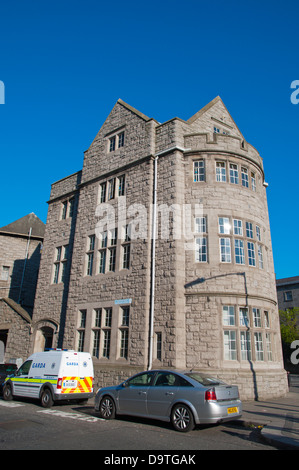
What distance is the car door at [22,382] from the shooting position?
13023mm

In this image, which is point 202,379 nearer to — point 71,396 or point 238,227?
point 71,396

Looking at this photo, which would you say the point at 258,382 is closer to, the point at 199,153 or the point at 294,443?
the point at 294,443

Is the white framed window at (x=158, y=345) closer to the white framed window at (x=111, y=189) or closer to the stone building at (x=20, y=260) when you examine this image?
the white framed window at (x=111, y=189)

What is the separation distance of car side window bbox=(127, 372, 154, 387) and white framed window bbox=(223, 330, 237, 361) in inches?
211

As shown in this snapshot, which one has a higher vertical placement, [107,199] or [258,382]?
[107,199]

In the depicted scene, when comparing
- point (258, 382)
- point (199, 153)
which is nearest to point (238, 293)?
point (258, 382)

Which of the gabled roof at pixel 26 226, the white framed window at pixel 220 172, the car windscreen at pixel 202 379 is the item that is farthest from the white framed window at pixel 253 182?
the gabled roof at pixel 26 226

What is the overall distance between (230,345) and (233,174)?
315 inches

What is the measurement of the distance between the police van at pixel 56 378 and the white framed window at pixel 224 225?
7846mm

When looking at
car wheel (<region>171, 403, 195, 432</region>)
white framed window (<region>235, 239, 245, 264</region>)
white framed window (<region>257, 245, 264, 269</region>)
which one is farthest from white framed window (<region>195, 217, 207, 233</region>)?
car wheel (<region>171, 403, 195, 432</region>)

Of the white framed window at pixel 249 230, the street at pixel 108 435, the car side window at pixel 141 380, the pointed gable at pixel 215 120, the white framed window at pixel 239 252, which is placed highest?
the pointed gable at pixel 215 120

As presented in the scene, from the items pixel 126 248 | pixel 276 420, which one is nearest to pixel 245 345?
pixel 276 420

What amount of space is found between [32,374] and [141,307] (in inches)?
202

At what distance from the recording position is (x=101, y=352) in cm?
1698
